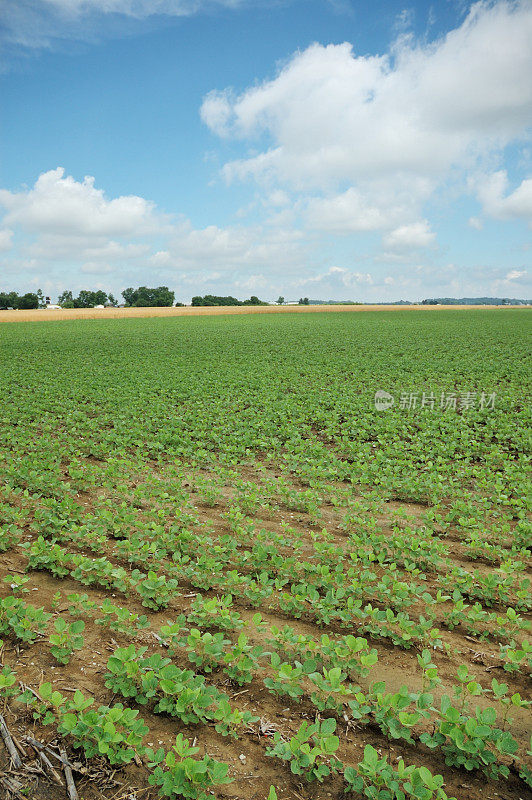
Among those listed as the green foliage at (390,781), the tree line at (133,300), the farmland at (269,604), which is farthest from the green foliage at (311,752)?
the tree line at (133,300)

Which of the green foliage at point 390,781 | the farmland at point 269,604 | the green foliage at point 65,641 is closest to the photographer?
the green foliage at point 390,781

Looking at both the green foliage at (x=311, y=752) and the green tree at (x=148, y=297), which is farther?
the green tree at (x=148, y=297)

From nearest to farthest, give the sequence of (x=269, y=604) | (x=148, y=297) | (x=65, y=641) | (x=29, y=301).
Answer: (x=65, y=641), (x=269, y=604), (x=29, y=301), (x=148, y=297)

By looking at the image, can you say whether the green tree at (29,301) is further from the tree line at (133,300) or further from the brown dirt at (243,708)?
the brown dirt at (243,708)

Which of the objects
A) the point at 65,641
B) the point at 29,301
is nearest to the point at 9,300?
the point at 29,301

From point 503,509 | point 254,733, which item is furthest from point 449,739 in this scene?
point 503,509

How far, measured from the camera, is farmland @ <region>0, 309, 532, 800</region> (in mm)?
2695

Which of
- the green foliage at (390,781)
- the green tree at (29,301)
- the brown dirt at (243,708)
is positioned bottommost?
the brown dirt at (243,708)

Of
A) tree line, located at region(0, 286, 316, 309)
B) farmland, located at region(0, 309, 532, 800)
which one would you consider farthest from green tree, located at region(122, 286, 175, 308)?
farmland, located at region(0, 309, 532, 800)

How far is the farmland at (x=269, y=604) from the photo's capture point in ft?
8.84

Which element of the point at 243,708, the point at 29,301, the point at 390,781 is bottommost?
the point at 243,708

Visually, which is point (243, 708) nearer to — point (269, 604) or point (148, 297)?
point (269, 604)

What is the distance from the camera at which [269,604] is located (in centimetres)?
434

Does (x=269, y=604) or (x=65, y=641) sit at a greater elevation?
(x=65, y=641)
